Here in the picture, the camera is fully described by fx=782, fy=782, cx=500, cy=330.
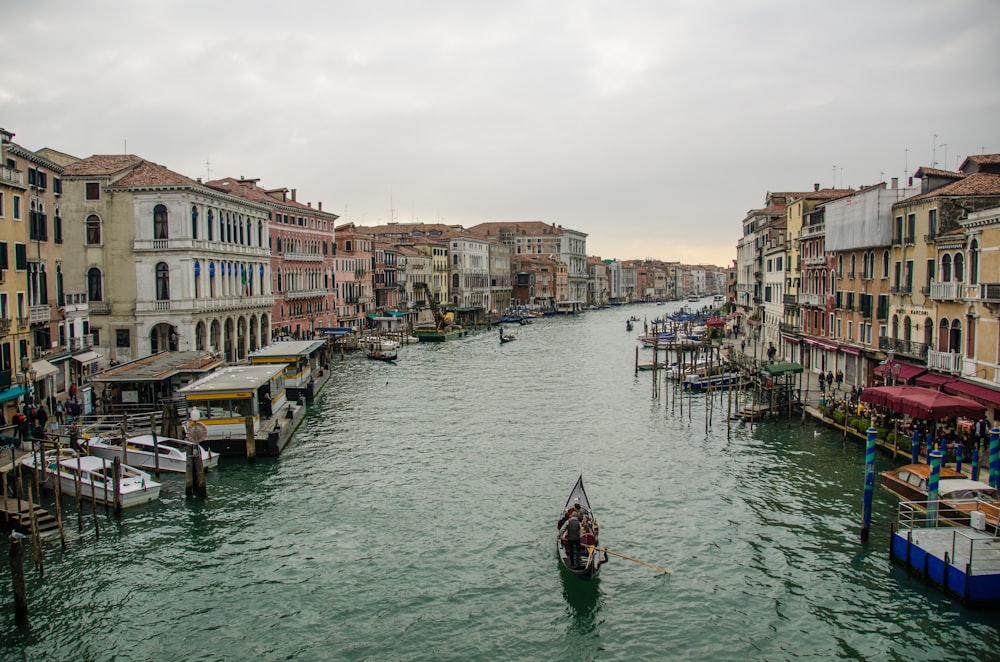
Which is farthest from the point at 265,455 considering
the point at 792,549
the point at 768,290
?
the point at 768,290

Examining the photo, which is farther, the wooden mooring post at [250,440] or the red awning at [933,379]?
the red awning at [933,379]

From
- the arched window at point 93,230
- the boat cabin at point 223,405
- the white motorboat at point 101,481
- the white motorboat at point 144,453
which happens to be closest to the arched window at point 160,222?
the arched window at point 93,230

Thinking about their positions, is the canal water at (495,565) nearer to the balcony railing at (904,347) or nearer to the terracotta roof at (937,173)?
the balcony railing at (904,347)

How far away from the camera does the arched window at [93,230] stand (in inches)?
1233

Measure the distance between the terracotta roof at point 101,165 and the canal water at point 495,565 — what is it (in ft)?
53.6

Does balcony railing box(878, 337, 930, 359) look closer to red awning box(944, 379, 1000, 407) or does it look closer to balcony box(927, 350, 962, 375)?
balcony box(927, 350, 962, 375)

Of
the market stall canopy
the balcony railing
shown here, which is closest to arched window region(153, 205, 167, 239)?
the market stall canopy

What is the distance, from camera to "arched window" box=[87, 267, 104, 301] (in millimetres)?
31453

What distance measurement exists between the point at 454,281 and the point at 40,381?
6675 centimetres

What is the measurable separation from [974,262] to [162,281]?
28.5m

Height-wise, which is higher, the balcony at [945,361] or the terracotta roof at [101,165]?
the terracotta roof at [101,165]

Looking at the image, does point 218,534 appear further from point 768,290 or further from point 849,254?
point 768,290

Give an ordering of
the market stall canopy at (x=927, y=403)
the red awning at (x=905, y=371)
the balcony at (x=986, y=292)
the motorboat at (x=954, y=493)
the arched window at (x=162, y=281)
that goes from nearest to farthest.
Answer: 1. the motorboat at (x=954, y=493)
2. the market stall canopy at (x=927, y=403)
3. the balcony at (x=986, y=292)
4. the red awning at (x=905, y=371)
5. the arched window at (x=162, y=281)

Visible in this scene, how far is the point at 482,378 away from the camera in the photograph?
38562mm
